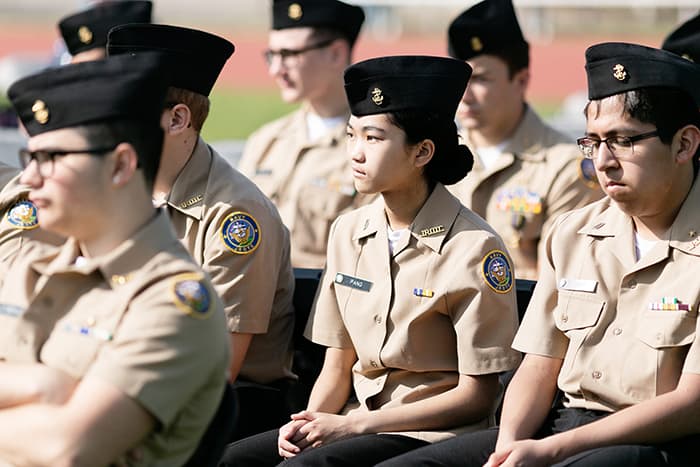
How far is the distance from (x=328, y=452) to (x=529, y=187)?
2416 millimetres

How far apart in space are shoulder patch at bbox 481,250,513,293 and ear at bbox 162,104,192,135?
1002mm

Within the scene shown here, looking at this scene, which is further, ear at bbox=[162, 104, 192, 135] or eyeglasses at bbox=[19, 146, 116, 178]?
ear at bbox=[162, 104, 192, 135]

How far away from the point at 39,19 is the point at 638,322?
29.6m

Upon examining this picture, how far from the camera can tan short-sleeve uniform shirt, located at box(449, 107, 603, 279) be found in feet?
18.1

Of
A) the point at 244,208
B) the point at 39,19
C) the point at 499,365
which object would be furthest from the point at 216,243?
the point at 39,19

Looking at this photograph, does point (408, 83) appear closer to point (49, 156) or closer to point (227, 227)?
point (227, 227)

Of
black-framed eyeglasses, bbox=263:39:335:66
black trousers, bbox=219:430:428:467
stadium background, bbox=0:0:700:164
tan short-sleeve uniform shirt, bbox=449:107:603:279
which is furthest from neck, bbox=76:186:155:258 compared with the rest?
stadium background, bbox=0:0:700:164

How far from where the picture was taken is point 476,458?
11.3 ft

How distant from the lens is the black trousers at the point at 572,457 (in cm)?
316

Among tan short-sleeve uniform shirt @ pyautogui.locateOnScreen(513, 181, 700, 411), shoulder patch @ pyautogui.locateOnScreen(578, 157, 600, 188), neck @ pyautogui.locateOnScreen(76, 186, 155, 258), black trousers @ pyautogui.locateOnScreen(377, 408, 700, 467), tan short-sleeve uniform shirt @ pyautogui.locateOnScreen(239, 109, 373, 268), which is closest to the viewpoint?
neck @ pyautogui.locateOnScreen(76, 186, 155, 258)

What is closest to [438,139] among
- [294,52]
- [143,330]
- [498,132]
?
[143,330]

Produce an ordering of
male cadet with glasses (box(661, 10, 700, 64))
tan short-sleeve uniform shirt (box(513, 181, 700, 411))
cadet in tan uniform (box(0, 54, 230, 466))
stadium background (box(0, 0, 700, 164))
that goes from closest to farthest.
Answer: cadet in tan uniform (box(0, 54, 230, 466))
tan short-sleeve uniform shirt (box(513, 181, 700, 411))
male cadet with glasses (box(661, 10, 700, 64))
stadium background (box(0, 0, 700, 164))

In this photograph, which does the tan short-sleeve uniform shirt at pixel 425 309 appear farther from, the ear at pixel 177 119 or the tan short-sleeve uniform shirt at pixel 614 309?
the ear at pixel 177 119

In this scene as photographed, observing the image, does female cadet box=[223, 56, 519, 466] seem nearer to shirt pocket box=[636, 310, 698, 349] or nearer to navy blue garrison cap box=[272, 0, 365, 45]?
shirt pocket box=[636, 310, 698, 349]
